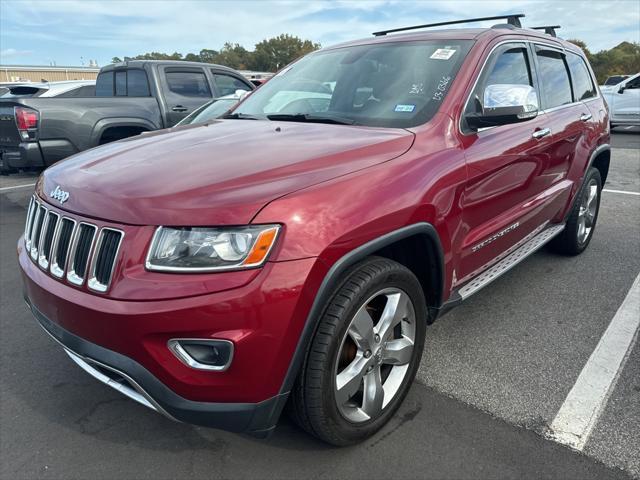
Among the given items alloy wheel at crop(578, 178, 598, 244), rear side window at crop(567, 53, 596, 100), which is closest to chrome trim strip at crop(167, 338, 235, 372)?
alloy wheel at crop(578, 178, 598, 244)

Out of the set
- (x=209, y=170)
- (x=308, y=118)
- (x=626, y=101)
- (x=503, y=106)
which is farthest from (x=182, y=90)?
(x=626, y=101)

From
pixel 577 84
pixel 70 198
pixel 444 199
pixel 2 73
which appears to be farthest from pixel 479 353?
pixel 2 73

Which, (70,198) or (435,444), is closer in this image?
(70,198)

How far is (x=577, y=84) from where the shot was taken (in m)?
4.32

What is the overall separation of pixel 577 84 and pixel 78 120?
585 centimetres

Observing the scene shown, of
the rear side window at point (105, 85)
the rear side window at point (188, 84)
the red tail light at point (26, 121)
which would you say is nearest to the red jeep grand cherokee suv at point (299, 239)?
the red tail light at point (26, 121)

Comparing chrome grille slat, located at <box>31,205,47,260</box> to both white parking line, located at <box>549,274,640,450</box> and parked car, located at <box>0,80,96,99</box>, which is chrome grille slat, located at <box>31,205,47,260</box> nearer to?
white parking line, located at <box>549,274,640,450</box>

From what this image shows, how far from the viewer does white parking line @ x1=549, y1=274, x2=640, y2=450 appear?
2.30 m

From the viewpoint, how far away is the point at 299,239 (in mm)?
1775

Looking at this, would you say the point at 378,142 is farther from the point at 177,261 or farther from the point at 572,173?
the point at 572,173

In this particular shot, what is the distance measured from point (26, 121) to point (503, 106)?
5.85m

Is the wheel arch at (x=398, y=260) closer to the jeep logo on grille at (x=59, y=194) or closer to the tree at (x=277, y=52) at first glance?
the jeep logo on grille at (x=59, y=194)

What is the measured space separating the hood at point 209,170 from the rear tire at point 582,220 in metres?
2.54

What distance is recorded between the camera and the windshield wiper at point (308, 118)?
2776 mm
